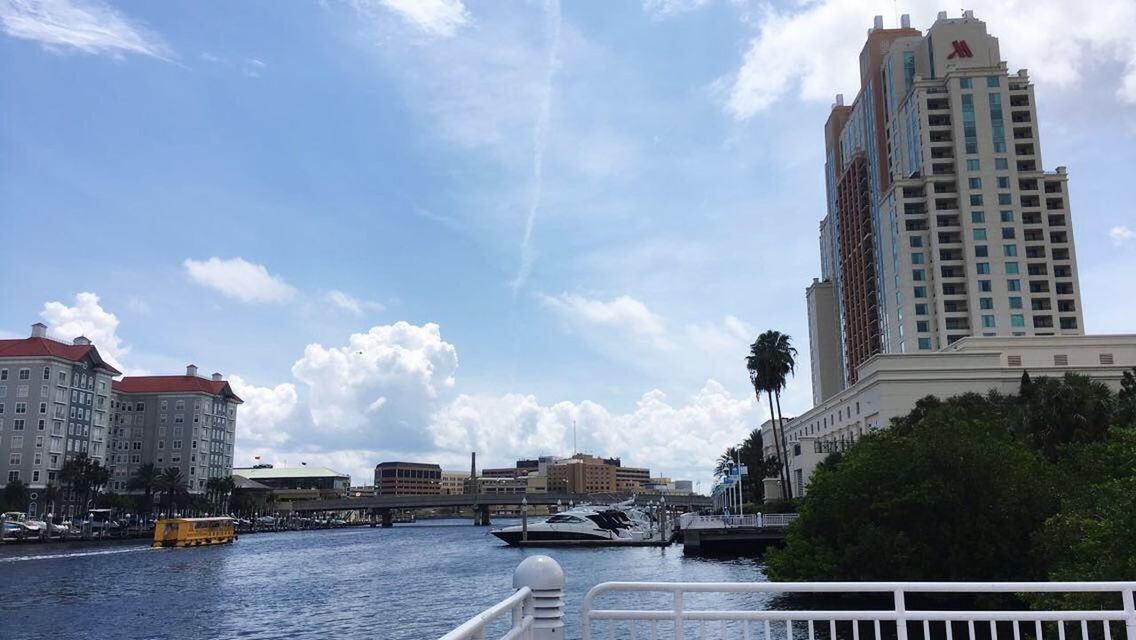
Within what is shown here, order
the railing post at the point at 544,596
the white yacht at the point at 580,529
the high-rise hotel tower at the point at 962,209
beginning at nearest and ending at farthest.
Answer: the railing post at the point at 544,596
the white yacht at the point at 580,529
the high-rise hotel tower at the point at 962,209

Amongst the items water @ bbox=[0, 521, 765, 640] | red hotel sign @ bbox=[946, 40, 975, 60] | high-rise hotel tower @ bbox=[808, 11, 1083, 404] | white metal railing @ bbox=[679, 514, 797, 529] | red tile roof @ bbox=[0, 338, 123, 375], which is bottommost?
water @ bbox=[0, 521, 765, 640]

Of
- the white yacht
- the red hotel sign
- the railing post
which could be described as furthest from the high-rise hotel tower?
the railing post

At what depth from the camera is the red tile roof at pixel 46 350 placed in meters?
120

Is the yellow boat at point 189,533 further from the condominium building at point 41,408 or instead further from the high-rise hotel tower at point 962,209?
the high-rise hotel tower at point 962,209

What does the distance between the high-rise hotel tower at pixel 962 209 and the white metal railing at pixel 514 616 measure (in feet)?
365

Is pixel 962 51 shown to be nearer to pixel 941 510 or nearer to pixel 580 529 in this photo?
pixel 580 529

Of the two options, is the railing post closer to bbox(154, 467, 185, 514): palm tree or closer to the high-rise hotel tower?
the high-rise hotel tower

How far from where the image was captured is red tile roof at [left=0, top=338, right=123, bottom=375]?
11994 centimetres

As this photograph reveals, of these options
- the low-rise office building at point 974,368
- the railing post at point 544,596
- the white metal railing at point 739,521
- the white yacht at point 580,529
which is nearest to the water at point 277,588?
the white metal railing at point 739,521

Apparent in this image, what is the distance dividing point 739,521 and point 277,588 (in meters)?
36.7

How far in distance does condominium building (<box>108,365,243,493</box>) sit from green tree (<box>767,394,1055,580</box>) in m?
136

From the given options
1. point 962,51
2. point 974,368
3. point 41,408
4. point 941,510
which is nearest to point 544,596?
point 941,510

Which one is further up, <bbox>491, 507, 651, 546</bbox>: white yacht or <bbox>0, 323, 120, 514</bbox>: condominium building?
<bbox>0, 323, 120, 514</bbox>: condominium building

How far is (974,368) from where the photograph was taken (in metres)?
82.3
